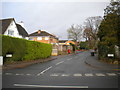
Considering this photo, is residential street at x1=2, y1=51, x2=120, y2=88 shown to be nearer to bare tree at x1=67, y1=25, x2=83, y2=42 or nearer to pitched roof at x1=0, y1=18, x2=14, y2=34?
pitched roof at x1=0, y1=18, x2=14, y2=34

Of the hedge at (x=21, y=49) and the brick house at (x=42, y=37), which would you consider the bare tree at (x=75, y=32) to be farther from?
the hedge at (x=21, y=49)

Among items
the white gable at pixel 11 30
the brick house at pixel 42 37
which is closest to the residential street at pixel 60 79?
the white gable at pixel 11 30

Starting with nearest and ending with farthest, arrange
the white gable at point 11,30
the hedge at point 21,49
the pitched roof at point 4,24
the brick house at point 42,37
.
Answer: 1. the hedge at point 21,49
2. the pitched roof at point 4,24
3. the white gable at point 11,30
4. the brick house at point 42,37

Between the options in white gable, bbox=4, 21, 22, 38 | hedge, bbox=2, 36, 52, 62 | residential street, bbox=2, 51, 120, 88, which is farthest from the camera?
white gable, bbox=4, 21, 22, 38

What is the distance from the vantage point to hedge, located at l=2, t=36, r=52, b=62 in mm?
13258

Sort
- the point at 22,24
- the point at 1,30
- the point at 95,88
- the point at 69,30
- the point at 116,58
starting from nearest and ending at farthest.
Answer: the point at 95,88 < the point at 116,58 < the point at 1,30 < the point at 22,24 < the point at 69,30

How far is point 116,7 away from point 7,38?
1245 centimetres

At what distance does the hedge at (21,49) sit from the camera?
43.5 ft

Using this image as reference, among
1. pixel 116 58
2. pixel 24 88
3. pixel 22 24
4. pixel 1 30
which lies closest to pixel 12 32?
pixel 1 30

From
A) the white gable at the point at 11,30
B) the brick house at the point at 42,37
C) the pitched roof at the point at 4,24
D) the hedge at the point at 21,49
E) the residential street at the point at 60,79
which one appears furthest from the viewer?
the brick house at the point at 42,37

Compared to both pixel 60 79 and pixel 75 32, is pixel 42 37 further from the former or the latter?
pixel 60 79

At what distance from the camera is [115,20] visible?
1373 centimetres

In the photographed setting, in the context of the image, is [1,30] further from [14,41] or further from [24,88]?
[24,88]

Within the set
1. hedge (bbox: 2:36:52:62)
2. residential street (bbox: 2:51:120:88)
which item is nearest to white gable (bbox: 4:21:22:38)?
hedge (bbox: 2:36:52:62)
